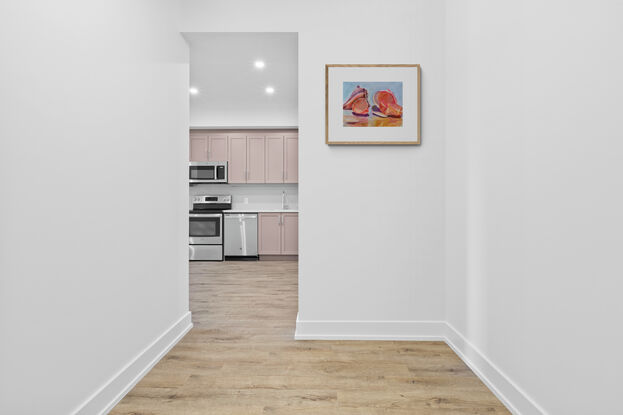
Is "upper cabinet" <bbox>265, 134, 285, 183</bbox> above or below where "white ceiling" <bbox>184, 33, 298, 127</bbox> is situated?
below

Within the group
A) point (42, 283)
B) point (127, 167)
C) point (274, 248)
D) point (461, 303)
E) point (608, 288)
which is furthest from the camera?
point (274, 248)

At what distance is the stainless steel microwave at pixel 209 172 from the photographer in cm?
612

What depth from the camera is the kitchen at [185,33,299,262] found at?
5855 millimetres

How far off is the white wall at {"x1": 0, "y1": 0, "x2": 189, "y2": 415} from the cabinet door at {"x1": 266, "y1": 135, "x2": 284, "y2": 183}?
391cm

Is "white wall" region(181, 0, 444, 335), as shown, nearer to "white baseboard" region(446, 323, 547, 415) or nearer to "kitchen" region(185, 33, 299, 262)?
"white baseboard" region(446, 323, 547, 415)

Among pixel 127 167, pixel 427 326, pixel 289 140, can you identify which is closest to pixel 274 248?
pixel 289 140

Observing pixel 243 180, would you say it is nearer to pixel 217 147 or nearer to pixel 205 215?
pixel 217 147

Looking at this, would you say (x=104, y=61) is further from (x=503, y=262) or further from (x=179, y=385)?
(x=503, y=262)

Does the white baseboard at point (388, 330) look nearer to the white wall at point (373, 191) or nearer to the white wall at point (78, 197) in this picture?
the white wall at point (373, 191)

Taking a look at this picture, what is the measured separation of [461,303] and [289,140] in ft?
14.9

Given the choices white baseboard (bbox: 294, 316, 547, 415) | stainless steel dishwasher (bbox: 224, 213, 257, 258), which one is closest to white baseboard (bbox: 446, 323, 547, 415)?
white baseboard (bbox: 294, 316, 547, 415)

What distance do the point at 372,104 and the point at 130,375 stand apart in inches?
86.6

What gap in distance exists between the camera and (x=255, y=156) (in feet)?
20.4

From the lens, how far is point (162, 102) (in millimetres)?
2301
